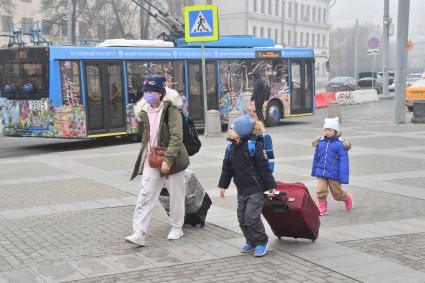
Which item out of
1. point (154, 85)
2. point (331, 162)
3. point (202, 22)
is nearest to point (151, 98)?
point (154, 85)

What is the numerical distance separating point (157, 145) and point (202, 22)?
9222mm

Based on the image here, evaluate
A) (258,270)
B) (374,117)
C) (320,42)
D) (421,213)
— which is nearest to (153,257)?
(258,270)

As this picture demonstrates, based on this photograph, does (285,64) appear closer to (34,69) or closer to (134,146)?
(134,146)

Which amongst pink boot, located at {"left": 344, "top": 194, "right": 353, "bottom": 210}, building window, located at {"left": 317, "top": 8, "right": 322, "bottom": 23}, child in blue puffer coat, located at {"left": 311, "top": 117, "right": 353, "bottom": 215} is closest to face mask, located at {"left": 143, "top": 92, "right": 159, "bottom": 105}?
child in blue puffer coat, located at {"left": 311, "top": 117, "right": 353, "bottom": 215}

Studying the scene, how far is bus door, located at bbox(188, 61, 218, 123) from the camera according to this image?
17.9m

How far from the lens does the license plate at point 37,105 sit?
1488 cm

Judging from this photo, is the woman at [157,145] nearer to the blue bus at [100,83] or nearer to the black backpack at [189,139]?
the black backpack at [189,139]

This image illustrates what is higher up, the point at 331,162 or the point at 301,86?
the point at 301,86

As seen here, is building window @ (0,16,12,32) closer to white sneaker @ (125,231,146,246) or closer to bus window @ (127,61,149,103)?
bus window @ (127,61,149,103)

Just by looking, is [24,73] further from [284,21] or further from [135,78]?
[284,21]

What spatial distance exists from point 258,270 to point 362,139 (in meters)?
10.8

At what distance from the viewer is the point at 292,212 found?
18.7 feet

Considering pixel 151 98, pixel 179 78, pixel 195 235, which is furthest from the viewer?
pixel 179 78

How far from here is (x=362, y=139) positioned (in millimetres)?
15367
